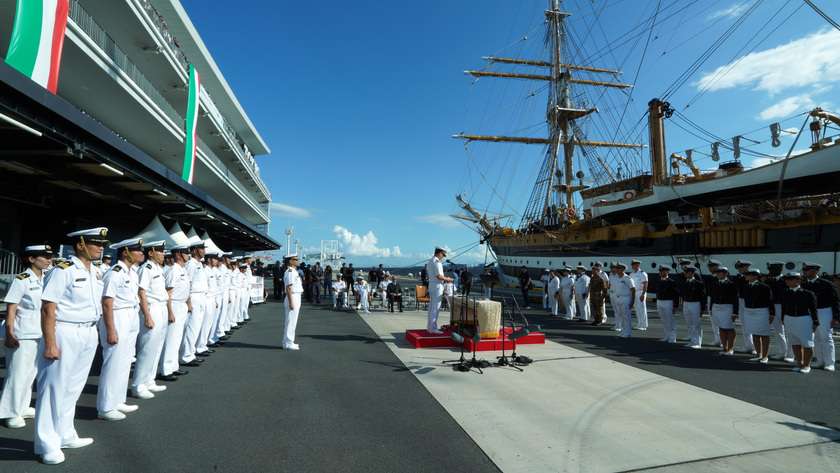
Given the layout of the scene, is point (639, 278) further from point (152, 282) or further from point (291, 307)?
point (152, 282)

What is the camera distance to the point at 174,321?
5.12m

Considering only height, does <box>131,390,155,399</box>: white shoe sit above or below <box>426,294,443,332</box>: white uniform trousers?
below

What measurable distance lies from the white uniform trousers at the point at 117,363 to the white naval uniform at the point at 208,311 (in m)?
2.45

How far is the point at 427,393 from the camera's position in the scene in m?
4.71

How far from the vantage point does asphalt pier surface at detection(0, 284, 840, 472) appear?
9.95 ft

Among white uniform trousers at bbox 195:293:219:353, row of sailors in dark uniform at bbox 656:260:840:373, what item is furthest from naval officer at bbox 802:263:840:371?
white uniform trousers at bbox 195:293:219:353

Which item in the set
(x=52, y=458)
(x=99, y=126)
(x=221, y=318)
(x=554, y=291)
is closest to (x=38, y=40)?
(x=99, y=126)

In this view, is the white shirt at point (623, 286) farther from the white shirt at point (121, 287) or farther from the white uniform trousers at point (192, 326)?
the white shirt at point (121, 287)

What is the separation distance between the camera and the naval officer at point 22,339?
359 centimetres

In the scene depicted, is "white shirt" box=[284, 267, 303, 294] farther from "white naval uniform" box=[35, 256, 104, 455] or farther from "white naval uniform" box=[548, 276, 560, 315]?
"white naval uniform" box=[548, 276, 560, 315]

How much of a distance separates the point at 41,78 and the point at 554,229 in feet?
89.3

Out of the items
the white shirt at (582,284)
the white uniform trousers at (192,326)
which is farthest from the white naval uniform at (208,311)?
the white shirt at (582,284)

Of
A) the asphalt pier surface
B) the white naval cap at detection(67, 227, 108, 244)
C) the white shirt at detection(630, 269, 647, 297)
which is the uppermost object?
the white naval cap at detection(67, 227, 108, 244)

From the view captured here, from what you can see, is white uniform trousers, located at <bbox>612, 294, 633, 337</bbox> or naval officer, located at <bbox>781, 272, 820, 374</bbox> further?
white uniform trousers, located at <bbox>612, 294, 633, 337</bbox>
